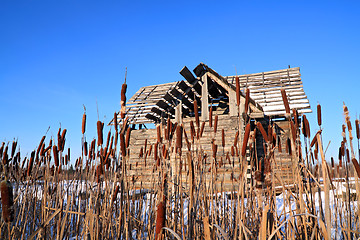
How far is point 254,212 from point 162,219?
1400 mm

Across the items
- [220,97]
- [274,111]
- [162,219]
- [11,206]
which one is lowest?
[162,219]

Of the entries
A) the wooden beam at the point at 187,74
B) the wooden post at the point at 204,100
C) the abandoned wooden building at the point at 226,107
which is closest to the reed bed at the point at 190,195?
the abandoned wooden building at the point at 226,107

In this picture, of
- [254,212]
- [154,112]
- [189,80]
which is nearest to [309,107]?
[189,80]

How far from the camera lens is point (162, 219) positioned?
101 cm

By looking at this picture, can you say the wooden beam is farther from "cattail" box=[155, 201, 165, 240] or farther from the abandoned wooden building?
"cattail" box=[155, 201, 165, 240]

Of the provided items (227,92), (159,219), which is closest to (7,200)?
(159,219)

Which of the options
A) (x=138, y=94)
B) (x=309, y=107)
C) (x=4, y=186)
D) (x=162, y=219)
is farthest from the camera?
(x=138, y=94)

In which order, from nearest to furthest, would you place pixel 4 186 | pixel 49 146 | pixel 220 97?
1. pixel 4 186
2. pixel 49 146
3. pixel 220 97

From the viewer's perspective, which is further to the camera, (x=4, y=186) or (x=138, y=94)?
(x=138, y=94)

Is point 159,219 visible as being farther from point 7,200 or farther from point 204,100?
point 204,100

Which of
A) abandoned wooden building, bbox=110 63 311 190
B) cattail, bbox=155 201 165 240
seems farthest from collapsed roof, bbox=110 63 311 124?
cattail, bbox=155 201 165 240

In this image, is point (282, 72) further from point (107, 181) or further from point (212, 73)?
point (107, 181)

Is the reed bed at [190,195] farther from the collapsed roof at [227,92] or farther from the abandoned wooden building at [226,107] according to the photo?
the collapsed roof at [227,92]

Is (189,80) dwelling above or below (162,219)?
above
